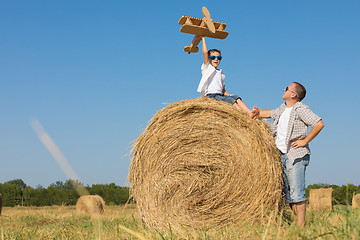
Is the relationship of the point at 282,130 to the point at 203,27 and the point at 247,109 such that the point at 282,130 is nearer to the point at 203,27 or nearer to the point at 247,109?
the point at 247,109

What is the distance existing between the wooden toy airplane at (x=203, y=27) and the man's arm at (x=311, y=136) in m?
2.52

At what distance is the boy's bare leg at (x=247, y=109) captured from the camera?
559 centimetres

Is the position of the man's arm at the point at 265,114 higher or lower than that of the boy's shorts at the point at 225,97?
lower

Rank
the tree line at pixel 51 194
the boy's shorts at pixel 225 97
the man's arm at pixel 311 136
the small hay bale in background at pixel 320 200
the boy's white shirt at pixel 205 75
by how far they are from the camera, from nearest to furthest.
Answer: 1. the man's arm at pixel 311 136
2. the boy's shorts at pixel 225 97
3. the boy's white shirt at pixel 205 75
4. the small hay bale in background at pixel 320 200
5. the tree line at pixel 51 194

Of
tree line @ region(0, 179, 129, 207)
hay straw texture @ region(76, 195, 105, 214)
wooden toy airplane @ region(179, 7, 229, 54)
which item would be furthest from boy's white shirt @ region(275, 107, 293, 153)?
tree line @ region(0, 179, 129, 207)

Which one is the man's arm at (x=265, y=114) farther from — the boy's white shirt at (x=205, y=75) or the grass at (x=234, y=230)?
the grass at (x=234, y=230)

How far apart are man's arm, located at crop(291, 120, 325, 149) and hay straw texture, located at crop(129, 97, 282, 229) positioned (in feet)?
1.11

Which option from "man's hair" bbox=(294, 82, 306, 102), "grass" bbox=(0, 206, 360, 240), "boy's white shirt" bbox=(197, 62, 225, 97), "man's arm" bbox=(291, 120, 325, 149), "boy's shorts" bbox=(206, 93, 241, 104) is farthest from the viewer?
"boy's white shirt" bbox=(197, 62, 225, 97)

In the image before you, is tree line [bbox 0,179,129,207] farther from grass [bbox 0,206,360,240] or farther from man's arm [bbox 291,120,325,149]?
man's arm [bbox 291,120,325,149]

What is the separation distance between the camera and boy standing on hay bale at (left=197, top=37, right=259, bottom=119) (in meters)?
5.87

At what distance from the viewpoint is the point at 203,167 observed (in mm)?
5590

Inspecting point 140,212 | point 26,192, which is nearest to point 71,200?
point 26,192

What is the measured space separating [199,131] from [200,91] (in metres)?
0.98

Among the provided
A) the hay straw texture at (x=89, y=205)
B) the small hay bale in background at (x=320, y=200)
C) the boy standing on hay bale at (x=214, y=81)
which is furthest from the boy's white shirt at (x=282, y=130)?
the hay straw texture at (x=89, y=205)
